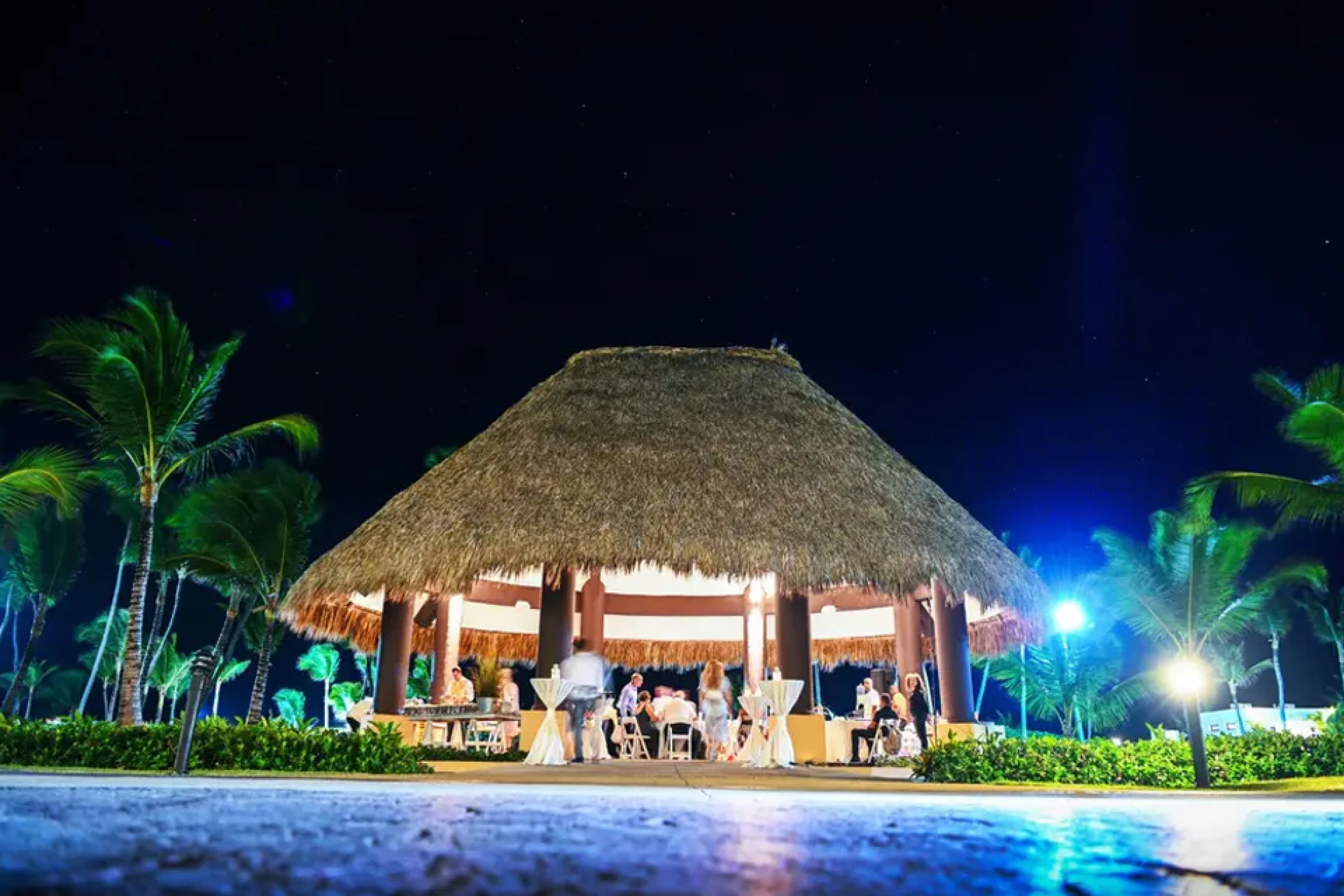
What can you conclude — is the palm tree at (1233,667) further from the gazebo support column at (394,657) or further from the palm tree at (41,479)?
the palm tree at (41,479)

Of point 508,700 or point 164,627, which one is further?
point 164,627

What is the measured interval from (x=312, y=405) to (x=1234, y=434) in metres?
32.4

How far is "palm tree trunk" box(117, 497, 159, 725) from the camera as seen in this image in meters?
11.6

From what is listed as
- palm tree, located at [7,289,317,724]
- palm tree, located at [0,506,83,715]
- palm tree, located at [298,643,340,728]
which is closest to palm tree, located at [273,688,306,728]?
palm tree, located at [298,643,340,728]

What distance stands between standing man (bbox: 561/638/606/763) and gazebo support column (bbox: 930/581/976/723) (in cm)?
464

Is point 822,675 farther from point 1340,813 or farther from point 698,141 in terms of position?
point 1340,813

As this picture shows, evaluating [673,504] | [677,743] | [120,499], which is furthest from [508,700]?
[120,499]

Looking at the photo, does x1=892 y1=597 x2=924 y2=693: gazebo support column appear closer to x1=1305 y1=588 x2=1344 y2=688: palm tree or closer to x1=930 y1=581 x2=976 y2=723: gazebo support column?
x1=930 y1=581 x2=976 y2=723: gazebo support column

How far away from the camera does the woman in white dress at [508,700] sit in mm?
12461

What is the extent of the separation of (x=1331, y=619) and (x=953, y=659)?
68.8 feet

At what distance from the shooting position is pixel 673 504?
11367 mm

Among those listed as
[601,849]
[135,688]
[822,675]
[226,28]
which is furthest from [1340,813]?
[822,675]

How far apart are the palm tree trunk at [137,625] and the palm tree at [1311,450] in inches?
552

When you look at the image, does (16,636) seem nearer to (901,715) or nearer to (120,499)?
(120,499)
